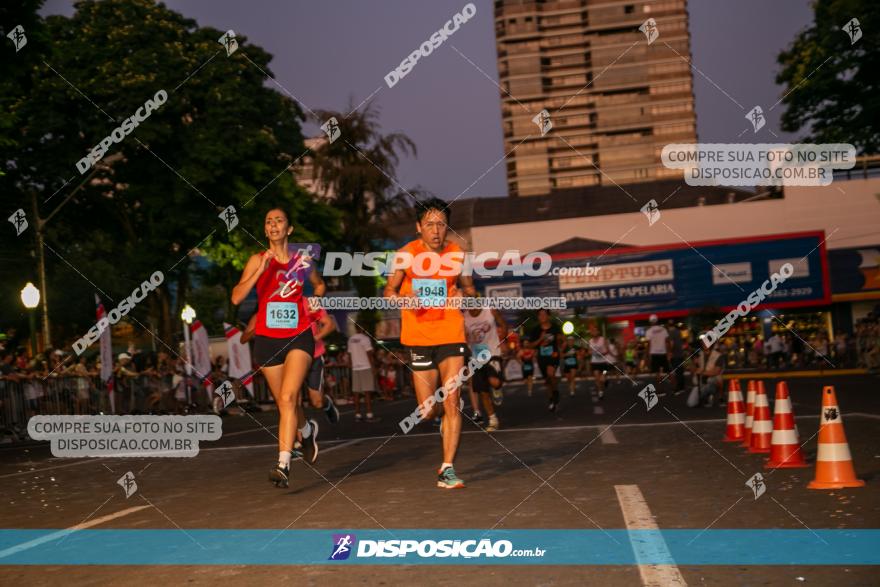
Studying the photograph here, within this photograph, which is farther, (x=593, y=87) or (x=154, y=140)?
(x=593, y=87)

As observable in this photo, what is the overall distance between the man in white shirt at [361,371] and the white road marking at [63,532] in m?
12.2

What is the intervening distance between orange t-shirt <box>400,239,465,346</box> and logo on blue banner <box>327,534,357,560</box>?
258 cm

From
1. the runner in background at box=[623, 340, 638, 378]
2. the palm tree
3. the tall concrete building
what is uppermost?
the tall concrete building

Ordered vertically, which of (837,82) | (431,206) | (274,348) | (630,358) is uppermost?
(837,82)

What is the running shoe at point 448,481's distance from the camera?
7.73 metres

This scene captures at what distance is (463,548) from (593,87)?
121m

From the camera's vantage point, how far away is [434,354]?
824 cm

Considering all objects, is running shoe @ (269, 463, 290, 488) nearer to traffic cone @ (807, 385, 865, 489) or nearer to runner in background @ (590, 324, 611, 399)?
traffic cone @ (807, 385, 865, 489)

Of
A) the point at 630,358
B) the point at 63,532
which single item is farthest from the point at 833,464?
the point at 630,358

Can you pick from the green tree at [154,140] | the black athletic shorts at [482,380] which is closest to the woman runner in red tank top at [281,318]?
the black athletic shorts at [482,380]

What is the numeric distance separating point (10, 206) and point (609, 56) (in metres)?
101

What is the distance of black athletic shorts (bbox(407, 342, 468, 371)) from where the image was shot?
8219 mm

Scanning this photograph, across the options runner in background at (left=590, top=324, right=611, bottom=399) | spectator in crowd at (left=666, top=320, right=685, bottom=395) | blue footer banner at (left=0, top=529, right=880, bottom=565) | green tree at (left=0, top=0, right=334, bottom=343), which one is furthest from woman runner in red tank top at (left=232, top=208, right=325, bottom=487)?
green tree at (left=0, top=0, right=334, bottom=343)

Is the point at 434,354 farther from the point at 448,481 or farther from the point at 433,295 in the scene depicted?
the point at 448,481
